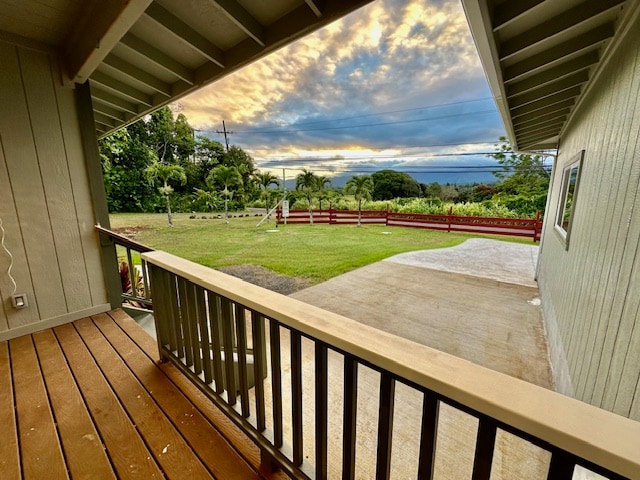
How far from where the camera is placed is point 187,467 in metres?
1.28

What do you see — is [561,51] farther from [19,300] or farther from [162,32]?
[19,300]

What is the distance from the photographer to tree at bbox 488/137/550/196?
1681 cm

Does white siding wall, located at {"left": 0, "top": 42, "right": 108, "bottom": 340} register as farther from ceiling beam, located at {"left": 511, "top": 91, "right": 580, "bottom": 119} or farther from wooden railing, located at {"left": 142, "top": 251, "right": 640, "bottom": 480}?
ceiling beam, located at {"left": 511, "top": 91, "right": 580, "bottom": 119}

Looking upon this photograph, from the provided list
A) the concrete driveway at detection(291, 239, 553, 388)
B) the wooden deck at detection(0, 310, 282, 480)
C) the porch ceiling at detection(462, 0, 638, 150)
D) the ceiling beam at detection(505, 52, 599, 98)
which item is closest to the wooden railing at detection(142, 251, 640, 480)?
the wooden deck at detection(0, 310, 282, 480)

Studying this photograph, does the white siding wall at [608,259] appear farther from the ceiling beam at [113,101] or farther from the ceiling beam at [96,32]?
the ceiling beam at [113,101]

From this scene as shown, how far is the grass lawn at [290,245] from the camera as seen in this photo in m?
6.77

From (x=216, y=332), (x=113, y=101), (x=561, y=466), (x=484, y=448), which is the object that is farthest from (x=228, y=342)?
(x=113, y=101)

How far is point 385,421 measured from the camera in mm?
796

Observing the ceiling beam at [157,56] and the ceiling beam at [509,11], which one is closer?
the ceiling beam at [509,11]

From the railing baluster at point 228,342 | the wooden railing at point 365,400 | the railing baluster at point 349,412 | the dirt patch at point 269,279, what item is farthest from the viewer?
the dirt patch at point 269,279

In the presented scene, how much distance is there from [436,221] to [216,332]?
13.9 meters

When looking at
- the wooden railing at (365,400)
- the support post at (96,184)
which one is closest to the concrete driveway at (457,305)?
the wooden railing at (365,400)

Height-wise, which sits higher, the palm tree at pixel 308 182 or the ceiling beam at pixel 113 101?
the ceiling beam at pixel 113 101

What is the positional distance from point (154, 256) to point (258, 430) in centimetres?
117
